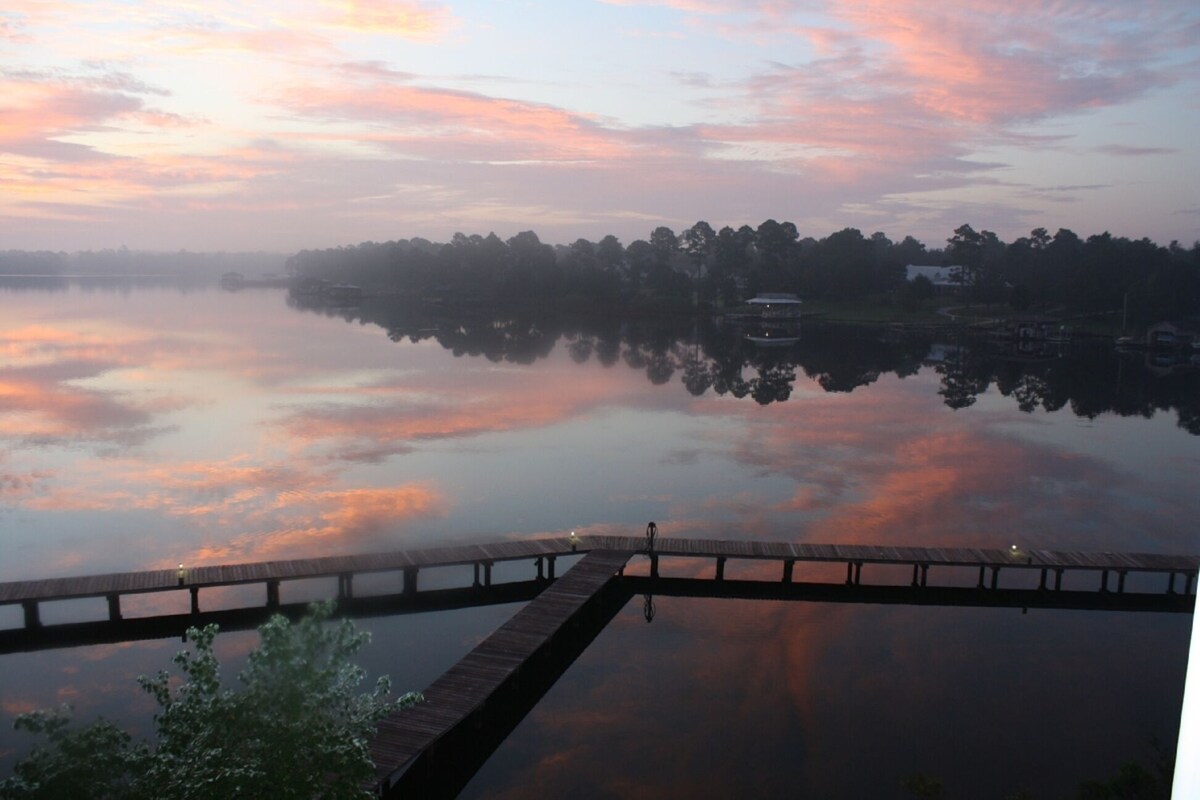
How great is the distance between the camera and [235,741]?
324 inches

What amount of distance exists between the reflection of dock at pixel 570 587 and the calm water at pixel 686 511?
60 centimetres

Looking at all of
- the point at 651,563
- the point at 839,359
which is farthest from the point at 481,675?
the point at 839,359

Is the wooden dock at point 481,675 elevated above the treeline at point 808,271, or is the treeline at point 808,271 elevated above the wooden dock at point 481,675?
the treeline at point 808,271

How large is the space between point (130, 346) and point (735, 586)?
2496 inches

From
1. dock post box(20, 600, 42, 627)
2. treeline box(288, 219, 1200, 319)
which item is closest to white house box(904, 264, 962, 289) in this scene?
treeline box(288, 219, 1200, 319)

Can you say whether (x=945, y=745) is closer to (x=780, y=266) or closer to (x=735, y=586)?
(x=735, y=586)

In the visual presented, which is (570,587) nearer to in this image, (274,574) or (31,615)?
(274,574)

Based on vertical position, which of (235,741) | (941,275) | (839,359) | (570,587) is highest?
(941,275)

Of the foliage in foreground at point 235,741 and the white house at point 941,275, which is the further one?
the white house at point 941,275

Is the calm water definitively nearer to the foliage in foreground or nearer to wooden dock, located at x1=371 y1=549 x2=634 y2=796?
wooden dock, located at x1=371 y1=549 x2=634 y2=796

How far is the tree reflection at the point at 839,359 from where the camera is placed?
174 feet

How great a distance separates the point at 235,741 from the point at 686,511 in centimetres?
1868

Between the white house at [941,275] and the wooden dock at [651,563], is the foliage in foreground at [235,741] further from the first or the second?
the white house at [941,275]

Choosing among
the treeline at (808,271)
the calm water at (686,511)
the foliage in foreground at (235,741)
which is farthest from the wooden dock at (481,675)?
the treeline at (808,271)
